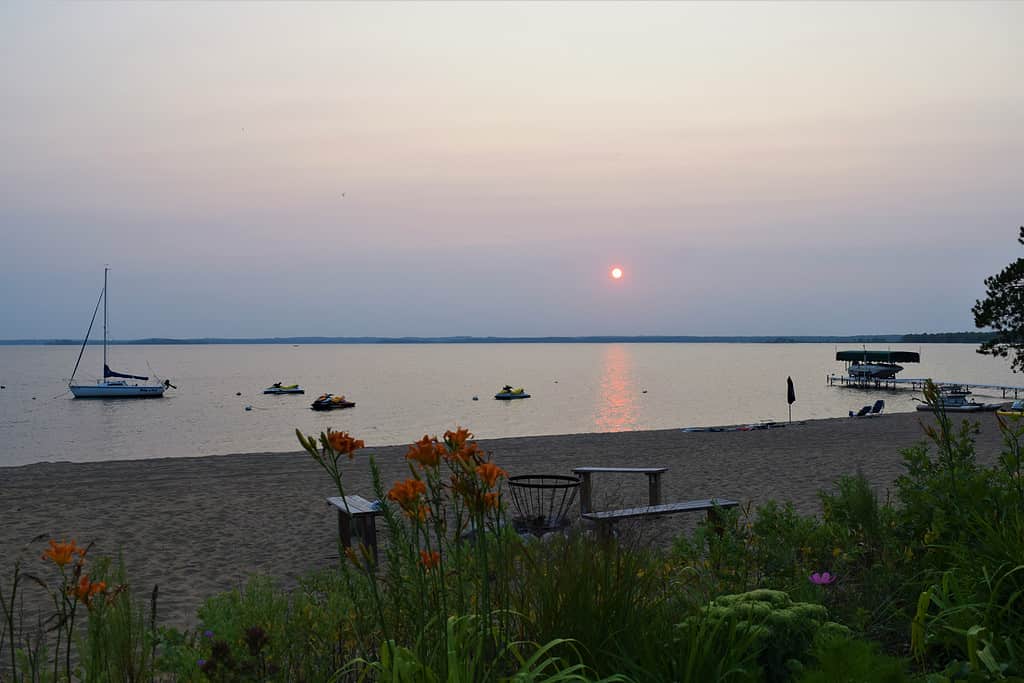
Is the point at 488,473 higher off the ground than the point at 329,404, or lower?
higher

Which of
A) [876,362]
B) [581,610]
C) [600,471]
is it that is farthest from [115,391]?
[581,610]

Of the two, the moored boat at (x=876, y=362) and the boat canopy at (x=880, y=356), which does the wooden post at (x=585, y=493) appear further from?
the boat canopy at (x=880, y=356)

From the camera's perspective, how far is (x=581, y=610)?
2818 millimetres

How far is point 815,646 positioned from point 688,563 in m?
2.27

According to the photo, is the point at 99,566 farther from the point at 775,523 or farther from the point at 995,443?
the point at 995,443

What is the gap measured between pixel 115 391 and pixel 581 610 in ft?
299

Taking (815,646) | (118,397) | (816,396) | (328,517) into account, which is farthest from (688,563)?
(118,397)

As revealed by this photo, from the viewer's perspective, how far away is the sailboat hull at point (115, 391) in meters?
81.6

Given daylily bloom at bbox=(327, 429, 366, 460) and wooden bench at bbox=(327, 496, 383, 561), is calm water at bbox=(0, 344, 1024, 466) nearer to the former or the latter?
wooden bench at bbox=(327, 496, 383, 561)

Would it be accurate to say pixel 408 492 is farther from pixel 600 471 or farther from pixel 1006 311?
pixel 1006 311

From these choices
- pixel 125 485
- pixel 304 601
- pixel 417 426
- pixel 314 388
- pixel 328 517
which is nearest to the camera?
pixel 304 601

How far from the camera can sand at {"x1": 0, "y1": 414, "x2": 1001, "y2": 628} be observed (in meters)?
8.45

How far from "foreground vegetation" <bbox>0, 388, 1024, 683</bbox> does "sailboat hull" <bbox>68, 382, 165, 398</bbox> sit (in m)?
87.5

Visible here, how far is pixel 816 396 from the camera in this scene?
3142 inches
